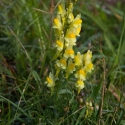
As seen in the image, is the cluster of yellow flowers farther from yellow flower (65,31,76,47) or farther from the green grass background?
the green grass background

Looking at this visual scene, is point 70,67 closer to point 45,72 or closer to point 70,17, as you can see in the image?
point 70,17

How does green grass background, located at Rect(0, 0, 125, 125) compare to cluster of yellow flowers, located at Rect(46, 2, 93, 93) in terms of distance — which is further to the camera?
green grass background, located at Rect(0, 0, 125, 125)

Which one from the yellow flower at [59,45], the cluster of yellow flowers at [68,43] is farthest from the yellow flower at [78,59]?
the yellow flower at [59,45]

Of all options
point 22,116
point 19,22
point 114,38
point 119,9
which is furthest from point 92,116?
point 119,9

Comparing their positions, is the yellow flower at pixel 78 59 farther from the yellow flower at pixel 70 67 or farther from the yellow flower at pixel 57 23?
the yellow flower at pixel 57 23

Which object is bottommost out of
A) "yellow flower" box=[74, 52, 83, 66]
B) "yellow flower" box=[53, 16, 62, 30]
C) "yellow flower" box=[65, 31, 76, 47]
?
"yellow flower" box=[74, 52, 83, 66]

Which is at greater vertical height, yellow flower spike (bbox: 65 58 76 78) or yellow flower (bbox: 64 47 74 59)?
yellow flower (bbox: 64 47 74 59)

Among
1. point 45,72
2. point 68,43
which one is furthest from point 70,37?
point 45,72

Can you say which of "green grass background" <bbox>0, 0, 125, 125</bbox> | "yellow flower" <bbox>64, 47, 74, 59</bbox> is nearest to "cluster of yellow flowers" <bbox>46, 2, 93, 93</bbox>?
"yellow flower" <bbox>64, 47, 74, 59</bbox>

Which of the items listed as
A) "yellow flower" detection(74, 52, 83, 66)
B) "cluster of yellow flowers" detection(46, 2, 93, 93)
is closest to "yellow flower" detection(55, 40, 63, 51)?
Answer: "cluster of yellow flowers" detection(46, 2, 93, 93)
